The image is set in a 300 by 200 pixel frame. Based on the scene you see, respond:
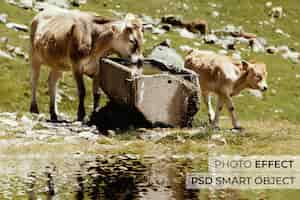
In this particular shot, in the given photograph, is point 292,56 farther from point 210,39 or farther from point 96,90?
point 96,90

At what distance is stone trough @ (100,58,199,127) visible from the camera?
24797mm

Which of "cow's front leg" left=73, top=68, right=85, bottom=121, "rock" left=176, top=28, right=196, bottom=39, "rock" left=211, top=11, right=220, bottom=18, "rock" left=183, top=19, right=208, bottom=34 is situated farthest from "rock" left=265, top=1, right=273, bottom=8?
"cow's front leg" left=73, top=68, right=85, bottom=121

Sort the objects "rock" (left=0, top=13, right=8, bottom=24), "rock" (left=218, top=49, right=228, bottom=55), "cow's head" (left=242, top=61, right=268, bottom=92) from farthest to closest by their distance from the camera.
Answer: "rock" (left=218, top=49, right=228, bottom=55), "rock" (left=0, top=13, right=8, bottom=24), "cow's head" (left=242, top=61, right=268, bottom=92)

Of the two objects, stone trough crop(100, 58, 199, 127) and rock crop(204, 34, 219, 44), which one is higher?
rock crop(204, 34, 219, 44)

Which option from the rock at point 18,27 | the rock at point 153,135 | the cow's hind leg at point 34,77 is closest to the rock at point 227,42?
the rock at point 18,27

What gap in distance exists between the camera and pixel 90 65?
27.0m

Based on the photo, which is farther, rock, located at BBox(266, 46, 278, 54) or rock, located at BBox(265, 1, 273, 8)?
rock, located at BBox(265, 1, 273, 8)

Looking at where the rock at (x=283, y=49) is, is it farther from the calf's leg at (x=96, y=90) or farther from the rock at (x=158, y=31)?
the calf's leg at (x=96, y=90)

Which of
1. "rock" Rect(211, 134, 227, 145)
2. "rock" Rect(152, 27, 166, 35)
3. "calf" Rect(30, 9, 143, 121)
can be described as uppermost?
"rock" Rect(152, 27, 166, 35)

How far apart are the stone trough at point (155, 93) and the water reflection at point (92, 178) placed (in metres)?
4.99

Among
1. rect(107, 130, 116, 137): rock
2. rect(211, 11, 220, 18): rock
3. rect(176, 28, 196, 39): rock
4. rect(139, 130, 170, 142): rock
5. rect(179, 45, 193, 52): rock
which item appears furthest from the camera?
rect(211, 11, 220, 18): rock

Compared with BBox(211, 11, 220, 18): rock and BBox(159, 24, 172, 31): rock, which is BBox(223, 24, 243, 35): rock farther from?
BBox(159, 24, 172, 31): rock

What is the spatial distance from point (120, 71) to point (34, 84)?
548cm

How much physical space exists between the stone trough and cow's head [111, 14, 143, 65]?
1.63ft
